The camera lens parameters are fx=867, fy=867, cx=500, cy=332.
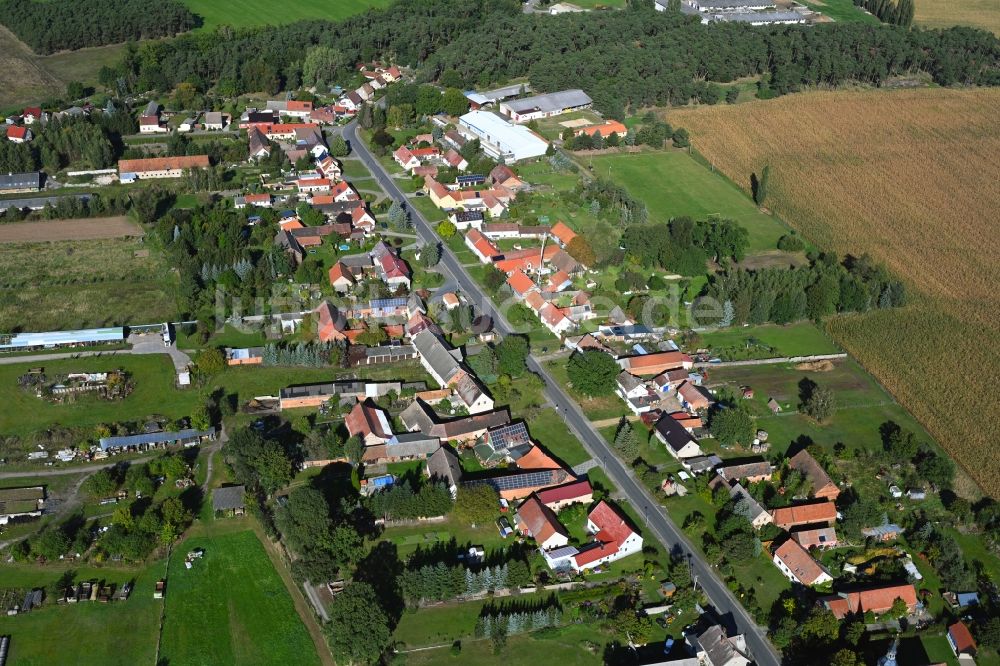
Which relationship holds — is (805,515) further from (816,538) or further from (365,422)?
(365,422)

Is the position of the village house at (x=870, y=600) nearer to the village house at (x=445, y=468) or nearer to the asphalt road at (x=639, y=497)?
the asphalt road at (x=639, y=497)

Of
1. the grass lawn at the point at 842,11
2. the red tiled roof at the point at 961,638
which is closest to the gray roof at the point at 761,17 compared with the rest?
the grass lawn at the point at 842,11

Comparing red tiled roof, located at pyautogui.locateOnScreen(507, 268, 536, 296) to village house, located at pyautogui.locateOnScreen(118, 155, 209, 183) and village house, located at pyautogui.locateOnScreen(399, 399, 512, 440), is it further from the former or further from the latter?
village house, located at pyautogui.locateOnScreen(118, 155, 209, 183)

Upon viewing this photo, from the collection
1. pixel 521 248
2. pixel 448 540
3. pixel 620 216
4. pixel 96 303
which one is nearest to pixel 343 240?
pixel 521 248

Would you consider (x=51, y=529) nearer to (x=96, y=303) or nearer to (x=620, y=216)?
(x=96, y=303)

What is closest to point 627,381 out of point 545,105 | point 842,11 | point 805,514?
point 805,514

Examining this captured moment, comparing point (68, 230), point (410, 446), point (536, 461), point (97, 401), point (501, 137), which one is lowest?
point (536, 461)
